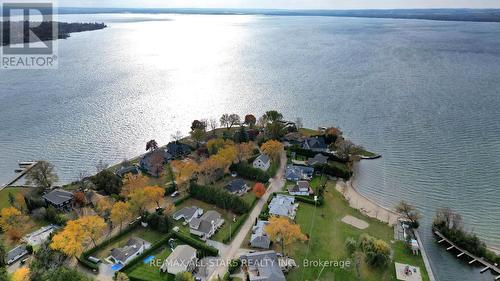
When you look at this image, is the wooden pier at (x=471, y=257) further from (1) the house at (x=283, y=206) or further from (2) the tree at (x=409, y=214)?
(1) the house at (x=283, y=206)

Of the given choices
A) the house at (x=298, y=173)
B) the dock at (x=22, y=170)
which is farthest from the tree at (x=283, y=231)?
the dock at (x=22, y=170)

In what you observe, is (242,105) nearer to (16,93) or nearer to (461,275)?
(461,275)

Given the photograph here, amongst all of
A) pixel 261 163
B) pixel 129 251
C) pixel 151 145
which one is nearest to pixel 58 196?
pixel 129 251

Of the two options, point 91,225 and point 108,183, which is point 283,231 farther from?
point 108,183

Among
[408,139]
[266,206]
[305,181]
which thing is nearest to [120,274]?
[266,206]

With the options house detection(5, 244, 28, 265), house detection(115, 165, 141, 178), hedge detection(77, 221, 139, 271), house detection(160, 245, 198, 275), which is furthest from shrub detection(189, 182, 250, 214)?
house detection(5, 244, 28, 265)

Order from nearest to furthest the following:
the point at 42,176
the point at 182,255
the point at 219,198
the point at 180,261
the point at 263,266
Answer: the point at 263,266, the point at 180,261, the point at 182,255, the point at 219,198, the point at 42,176
